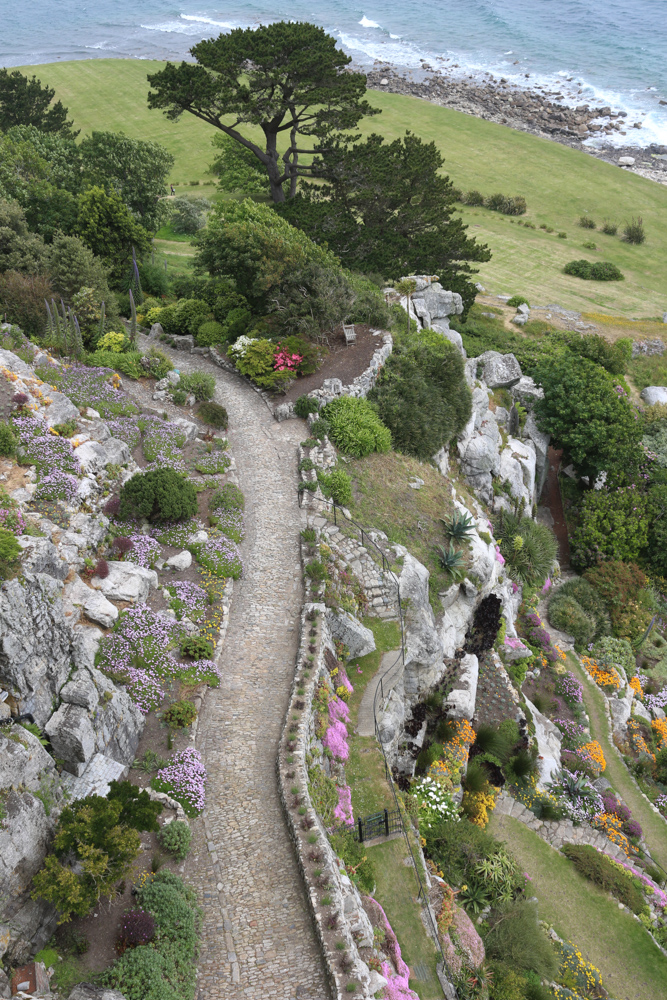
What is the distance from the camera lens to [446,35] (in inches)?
6068

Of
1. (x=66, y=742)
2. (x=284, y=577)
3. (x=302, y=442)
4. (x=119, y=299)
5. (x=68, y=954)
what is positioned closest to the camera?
(x=68, y=954)

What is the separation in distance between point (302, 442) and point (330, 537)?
20.5ft

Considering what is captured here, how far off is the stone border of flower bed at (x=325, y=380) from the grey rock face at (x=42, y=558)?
50.7 ft

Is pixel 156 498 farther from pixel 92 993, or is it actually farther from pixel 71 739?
pixel 92 993

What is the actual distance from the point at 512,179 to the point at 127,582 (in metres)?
92.7

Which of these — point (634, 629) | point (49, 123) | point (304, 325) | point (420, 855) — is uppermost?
point (49, 123)

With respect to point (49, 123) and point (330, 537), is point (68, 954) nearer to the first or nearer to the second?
point (330, 537)

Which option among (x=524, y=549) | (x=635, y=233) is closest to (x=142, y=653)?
(x=524, y=549)

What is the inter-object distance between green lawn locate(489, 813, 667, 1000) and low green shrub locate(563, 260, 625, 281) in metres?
65.2

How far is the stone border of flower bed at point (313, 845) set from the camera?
14.1 m

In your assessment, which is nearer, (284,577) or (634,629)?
(284,577)

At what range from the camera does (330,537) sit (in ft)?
84.2

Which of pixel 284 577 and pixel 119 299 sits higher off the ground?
pixel 119 299

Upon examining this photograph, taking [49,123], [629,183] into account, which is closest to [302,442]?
[49,123]
